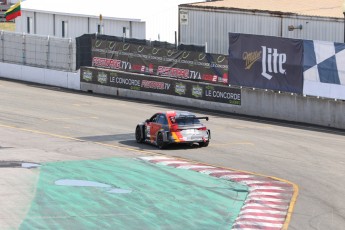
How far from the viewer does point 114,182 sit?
27016mm

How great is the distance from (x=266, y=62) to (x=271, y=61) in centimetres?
31

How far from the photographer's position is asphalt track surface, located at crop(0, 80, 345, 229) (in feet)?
80.9

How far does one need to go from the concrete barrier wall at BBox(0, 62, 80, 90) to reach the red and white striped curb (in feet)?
72.0

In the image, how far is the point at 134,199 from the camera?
24.5m

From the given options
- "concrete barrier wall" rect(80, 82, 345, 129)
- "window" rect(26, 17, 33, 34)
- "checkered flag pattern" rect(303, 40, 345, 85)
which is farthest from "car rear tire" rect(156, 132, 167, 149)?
"window" rect(26, 17, 33, 34)

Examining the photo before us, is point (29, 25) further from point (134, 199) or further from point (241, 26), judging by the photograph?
point (134, 199)

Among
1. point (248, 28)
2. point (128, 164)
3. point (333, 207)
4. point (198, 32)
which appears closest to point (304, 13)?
point (248, 28)

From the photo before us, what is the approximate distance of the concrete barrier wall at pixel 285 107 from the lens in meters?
39.0

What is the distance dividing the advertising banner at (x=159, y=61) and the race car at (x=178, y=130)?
38.0ft

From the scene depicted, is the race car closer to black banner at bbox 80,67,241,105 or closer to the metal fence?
black banner at bbox 80,67,241,105

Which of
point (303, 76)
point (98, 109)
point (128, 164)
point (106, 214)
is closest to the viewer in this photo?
point (106, 214)

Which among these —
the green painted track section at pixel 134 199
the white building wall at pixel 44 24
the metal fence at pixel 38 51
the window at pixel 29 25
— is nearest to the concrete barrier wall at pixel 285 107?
the metal fence at pixel 38 51

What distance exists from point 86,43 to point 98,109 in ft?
30.5

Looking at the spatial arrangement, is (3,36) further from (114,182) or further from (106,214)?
(106,214)
